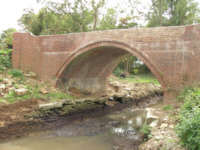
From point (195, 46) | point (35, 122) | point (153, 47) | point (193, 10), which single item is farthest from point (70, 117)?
point (193, 10)

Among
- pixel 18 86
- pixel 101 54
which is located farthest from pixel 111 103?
pixel 18 86

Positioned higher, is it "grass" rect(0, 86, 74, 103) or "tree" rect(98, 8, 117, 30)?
"tree" rect(98, 8, 117, 30)

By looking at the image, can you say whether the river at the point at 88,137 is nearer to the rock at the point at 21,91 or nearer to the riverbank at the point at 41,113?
the riverbank at the point at 41,113

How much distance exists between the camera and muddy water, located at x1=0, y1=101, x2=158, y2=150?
517cm

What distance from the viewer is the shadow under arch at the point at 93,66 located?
7148 mm

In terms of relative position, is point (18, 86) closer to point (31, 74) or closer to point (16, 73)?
point (16, 73)

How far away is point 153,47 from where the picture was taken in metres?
6.62

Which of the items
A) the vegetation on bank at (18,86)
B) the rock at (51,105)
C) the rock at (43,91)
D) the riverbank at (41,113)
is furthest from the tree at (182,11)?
the rock at (51,105)

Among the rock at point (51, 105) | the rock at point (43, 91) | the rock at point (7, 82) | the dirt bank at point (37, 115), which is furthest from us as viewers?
the rock at point (43, 91)

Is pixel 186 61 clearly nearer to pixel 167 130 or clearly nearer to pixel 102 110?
pixel 167 130

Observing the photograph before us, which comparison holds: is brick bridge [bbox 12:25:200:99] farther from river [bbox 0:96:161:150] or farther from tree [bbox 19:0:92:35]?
tree [bbox 19:0:92:35]

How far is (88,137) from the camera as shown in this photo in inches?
236

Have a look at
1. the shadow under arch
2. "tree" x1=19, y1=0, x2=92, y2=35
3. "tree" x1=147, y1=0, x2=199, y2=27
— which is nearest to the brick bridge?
the shadow under arch

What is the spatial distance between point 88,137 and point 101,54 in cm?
477
